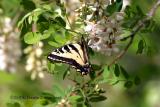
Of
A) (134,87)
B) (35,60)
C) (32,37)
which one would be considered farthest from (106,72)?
(134,87)

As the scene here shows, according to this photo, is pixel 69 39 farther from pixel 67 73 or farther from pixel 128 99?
pixel 128 99

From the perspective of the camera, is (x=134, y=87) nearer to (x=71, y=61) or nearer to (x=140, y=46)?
(x=140, y=46)

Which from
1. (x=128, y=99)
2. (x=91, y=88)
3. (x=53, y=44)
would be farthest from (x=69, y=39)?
(x=128, y=99)

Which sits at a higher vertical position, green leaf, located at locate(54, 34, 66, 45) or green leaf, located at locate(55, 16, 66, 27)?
green leaf, located at locate(55, 16, 66, 27)

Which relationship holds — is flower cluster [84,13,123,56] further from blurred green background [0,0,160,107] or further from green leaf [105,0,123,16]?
blurred green background [0,0,160,107]

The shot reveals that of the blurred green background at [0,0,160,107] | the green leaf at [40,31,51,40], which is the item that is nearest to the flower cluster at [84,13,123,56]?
the green leaf at [40,31,51,40]

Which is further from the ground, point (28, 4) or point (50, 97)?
point (28, 4)
